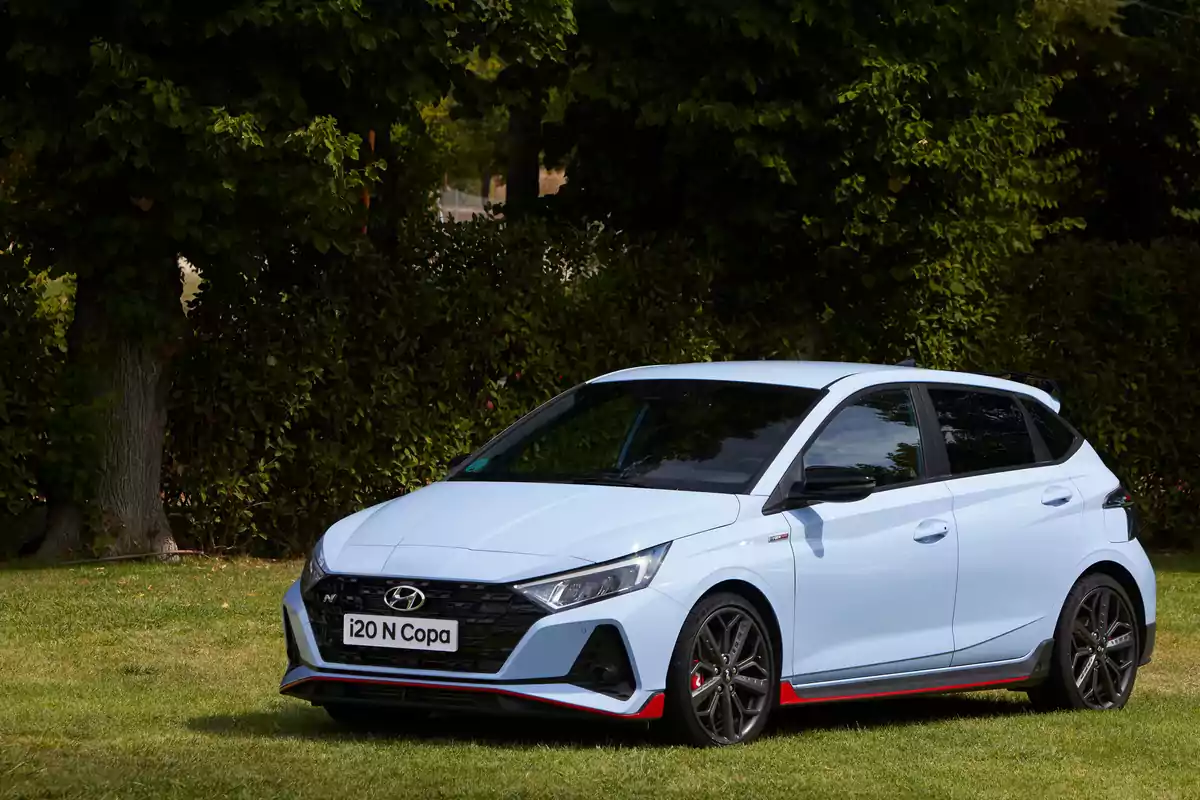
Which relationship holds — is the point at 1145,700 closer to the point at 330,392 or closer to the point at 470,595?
the point at 470,595

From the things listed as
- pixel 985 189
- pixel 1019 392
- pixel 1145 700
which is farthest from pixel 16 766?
pixel 985 189

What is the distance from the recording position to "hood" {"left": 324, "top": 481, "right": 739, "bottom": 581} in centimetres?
853

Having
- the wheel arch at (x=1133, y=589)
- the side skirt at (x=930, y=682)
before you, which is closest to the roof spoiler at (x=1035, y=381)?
the wheel arch at (x=1133, y=589)

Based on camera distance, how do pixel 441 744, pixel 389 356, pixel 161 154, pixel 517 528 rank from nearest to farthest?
pixel 441 744 → pixel 517 528 → pixel 161 154 → pixel 389 356

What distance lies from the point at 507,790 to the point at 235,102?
826cm

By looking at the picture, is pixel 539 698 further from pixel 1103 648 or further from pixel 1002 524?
pixel 1103 648

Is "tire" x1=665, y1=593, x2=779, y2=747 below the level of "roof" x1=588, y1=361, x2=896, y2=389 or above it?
below

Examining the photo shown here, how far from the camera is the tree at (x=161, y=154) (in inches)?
564

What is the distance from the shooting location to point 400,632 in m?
8.56

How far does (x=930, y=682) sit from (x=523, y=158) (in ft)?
35.4

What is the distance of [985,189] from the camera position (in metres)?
18.7

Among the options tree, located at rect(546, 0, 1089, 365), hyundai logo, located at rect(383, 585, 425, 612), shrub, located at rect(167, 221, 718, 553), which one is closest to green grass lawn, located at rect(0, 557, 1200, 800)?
hyundai logo, located at rect(383, 585, 425, 612)

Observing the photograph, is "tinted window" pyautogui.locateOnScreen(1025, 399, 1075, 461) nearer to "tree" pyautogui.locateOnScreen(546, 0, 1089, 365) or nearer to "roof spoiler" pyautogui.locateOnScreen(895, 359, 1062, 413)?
"roof spoiler" pyautogui.locateOnScreen(895, 359, 1062, 413)

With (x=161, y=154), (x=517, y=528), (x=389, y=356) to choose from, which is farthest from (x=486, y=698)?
(x=389, y=356)
